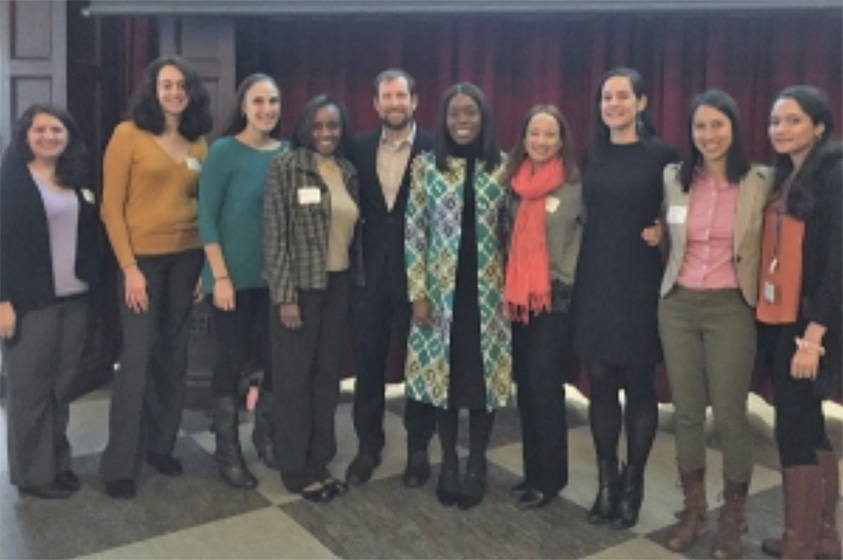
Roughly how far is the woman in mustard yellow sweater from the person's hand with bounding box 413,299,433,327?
0.78m

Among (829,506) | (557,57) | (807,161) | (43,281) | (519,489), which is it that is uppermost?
(557,57)

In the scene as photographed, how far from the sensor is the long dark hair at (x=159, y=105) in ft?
8.92

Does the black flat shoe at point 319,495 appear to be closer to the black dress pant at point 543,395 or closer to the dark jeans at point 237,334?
the dark jeans at point 237,334

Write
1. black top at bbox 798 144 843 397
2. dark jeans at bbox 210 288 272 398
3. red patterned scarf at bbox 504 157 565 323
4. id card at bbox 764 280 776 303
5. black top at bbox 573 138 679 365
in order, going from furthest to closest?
1. dark jeans at bbox 210 288 272 398
2. red patterned scarf at bbox 504 157 565 323
3. black top at bbox 573 138 679 365
4. id card at bbox 764 280 776 303
5. black top at bbox 798 144 843 397

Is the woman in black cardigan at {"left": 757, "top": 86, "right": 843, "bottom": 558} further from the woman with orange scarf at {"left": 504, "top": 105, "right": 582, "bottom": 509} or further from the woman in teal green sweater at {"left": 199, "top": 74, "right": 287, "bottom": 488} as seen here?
the woman in teal green sweater at {"left": 199, "top": 74, "right": 287, "bottom": 488}

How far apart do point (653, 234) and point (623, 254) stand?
0.10m

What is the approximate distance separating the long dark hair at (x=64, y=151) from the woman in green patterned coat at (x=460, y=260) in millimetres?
1090

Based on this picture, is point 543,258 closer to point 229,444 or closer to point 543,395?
point 543,395

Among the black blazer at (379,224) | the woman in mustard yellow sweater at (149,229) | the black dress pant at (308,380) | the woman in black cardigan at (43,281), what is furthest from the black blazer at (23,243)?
the black blazer at (379,224)

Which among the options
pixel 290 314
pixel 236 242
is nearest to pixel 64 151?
pixel 236 242

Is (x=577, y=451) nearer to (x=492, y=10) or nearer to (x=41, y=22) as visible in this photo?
(x=492, y=10)

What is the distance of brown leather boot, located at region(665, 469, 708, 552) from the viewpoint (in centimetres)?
242

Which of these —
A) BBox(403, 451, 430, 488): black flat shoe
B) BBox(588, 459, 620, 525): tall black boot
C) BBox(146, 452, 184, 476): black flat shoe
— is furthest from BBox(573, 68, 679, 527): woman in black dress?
BBox(146, 452, 184, 476): black flat shoe

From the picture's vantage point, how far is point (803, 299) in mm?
2135
